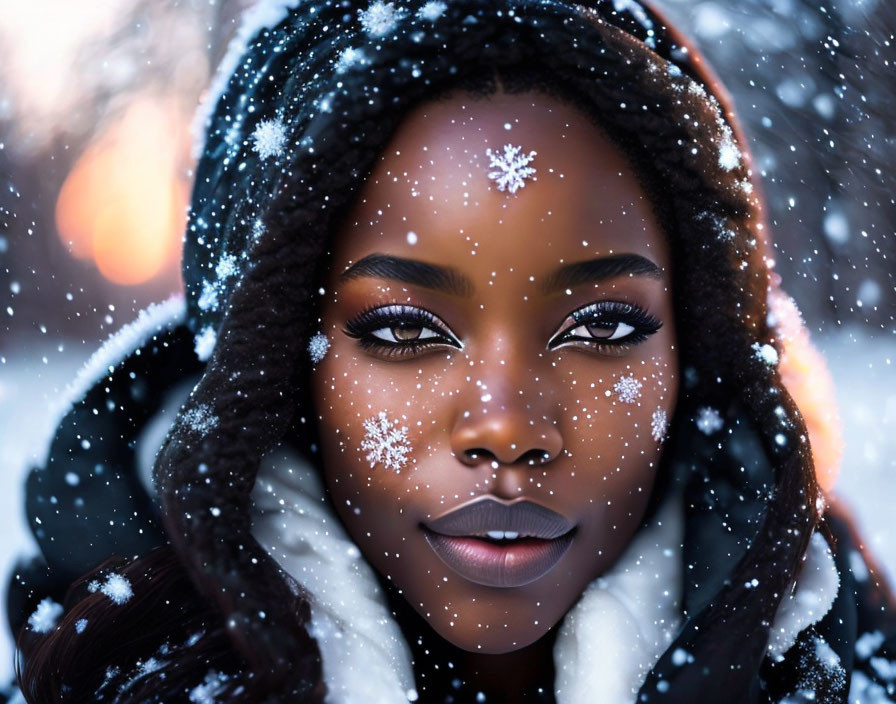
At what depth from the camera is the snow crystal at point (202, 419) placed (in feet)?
3.65

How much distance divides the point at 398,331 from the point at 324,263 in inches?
4.4

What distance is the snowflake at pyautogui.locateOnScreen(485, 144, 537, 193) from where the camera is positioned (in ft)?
3.45

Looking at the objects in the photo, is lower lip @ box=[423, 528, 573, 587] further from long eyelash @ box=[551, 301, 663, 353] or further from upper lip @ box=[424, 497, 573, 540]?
long eyelash @ box=[551, 301, 663, 353]

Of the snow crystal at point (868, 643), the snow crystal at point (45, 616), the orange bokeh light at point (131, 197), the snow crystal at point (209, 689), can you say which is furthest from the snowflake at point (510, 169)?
the snow crystal at point (868, 643)

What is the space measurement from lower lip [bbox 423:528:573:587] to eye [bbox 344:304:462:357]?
0.66 feet

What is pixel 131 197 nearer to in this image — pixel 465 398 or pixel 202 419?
pixel 202 419

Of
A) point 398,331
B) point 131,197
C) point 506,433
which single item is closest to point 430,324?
point 398,331

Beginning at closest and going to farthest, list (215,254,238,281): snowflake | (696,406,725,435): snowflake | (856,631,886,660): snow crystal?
(215,254,238,281): snowflake
(696,406,725,435): snowflake
(856,631,886,660): snow crystal

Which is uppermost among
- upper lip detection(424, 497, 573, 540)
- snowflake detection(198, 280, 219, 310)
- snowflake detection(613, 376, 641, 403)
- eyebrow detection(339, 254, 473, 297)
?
snowflake detection(198, 280, 219, 310)

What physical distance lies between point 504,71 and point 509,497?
1.48 feet

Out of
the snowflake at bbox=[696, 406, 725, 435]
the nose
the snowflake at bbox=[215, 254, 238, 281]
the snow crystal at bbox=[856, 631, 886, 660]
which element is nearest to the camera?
the nose

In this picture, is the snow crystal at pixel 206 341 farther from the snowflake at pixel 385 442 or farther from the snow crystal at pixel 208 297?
the snowflake at pixel 385 442

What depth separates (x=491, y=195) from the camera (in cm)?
105

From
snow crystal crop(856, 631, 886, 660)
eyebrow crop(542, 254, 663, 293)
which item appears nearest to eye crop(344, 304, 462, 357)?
eyebrow crop(542, 254, 663, 293)
